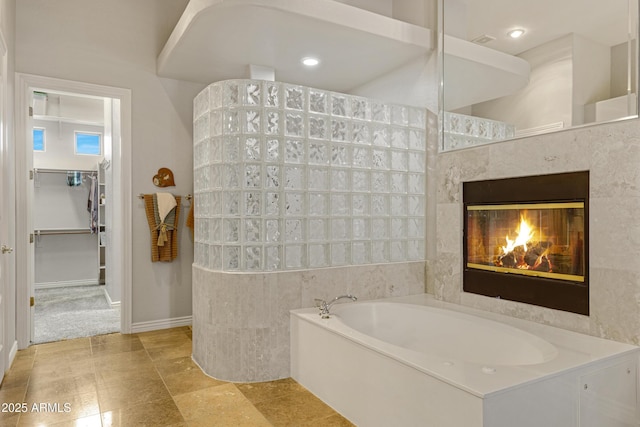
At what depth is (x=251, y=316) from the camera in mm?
2684

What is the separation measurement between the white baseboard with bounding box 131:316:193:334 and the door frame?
0.08 metres

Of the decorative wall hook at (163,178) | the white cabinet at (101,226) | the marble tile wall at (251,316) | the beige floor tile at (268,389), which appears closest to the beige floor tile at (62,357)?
the marble tile wall at (251,316)

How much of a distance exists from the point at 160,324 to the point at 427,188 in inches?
110

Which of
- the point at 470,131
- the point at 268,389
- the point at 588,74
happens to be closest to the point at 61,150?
the point at 268,389

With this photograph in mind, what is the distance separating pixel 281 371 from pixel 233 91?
6.28ft

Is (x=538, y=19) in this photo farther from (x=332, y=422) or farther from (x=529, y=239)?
(x=332, y=422)

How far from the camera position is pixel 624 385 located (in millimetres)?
1899

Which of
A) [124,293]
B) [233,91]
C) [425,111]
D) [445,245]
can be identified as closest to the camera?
[233,91]

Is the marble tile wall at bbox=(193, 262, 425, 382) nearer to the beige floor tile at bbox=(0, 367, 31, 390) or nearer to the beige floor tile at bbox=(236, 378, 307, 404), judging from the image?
the beige floor tile at bbox=(236, 378, 307, 404)

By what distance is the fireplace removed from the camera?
2248 millimetres

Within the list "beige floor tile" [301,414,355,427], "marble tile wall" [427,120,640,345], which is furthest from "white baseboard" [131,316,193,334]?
"marble tile wall" [427,120,640,345]

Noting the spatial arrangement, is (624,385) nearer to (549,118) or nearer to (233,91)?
(549,118)

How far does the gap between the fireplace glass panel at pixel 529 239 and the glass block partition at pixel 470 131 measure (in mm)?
462

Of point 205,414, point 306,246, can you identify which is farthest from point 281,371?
point 306,246
